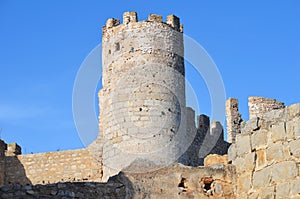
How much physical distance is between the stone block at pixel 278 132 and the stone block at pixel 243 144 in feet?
1.21

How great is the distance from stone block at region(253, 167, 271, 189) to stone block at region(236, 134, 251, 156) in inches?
11.4

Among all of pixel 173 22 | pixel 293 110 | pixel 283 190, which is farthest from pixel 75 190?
pixel 173 22

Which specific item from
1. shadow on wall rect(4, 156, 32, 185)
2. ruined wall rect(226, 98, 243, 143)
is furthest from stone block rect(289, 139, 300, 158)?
ruined wall rect(226, 98, 243, 143)

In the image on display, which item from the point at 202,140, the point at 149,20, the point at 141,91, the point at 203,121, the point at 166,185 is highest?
the point at 149,20

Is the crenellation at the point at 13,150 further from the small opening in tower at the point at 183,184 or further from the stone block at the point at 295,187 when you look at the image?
the stone block at the point at 295,187

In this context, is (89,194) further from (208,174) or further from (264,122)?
(264,122)

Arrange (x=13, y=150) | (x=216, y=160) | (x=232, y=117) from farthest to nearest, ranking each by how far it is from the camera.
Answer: (x=232, y=117)
(x=13, y=150)
(x=216, y=160)

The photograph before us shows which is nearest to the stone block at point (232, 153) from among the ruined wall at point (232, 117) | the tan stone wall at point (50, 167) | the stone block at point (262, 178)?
the stone block at point (262, 178)

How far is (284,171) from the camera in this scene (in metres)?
6.77

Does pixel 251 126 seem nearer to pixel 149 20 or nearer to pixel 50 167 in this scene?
pixel 149 20

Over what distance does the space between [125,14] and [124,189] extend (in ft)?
34.3

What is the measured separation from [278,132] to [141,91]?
969cm

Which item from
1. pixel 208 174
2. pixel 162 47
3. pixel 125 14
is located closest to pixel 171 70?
pixel 162 47

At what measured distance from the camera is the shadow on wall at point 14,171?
20.2 m
